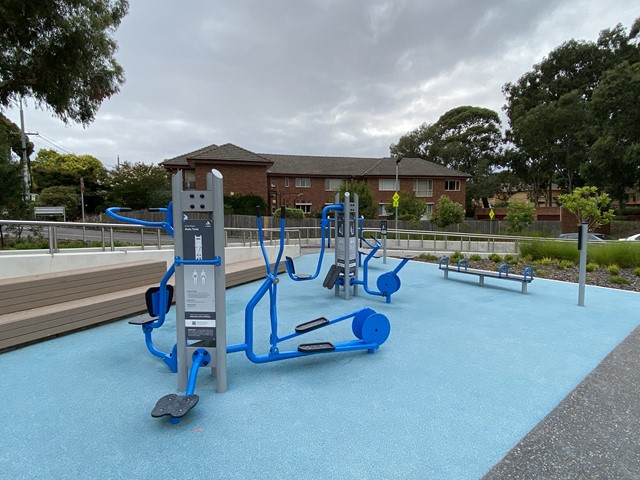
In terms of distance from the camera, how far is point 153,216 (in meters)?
24.8

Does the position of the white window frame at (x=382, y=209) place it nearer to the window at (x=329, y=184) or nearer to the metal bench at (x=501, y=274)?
the window at (x=329, y=184)

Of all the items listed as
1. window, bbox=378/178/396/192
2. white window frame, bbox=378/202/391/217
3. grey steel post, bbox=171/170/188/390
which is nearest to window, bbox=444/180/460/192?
window, bbox=378/178/396/192

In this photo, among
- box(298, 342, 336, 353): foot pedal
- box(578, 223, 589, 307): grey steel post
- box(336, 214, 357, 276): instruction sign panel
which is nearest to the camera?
box(298, 342, 336, 353): foot pedal

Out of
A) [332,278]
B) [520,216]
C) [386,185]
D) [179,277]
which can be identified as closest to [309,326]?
[179,277]

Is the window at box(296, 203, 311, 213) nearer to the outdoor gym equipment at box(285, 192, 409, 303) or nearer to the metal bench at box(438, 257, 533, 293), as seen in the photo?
the metal bench at box(438, 257, 533, 293)

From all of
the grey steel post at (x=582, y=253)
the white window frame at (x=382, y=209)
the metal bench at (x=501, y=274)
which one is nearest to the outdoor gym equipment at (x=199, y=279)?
the grey steel post at (x=582, y=253)

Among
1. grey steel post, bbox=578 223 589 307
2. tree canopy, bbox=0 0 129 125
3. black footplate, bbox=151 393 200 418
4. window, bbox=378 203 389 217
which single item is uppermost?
tree canopy, bbox=0 0 129 125

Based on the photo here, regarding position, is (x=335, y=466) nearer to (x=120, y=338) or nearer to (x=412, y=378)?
(x=412, y=378)

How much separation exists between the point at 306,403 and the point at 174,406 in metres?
0.94

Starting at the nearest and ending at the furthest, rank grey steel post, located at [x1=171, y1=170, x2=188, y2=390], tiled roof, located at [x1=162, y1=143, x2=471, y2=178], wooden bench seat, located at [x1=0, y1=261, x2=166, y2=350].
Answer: grey steel post, located at [x1=171, y1=170, x2=188, y2=390]
wooden bench seat, located at [x1=0, y1=261, x2=166, y2=350]
tiled roof, located at [x1=162, y1=143, x2=471, y2=178]

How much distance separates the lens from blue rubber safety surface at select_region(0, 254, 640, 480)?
2031 mm

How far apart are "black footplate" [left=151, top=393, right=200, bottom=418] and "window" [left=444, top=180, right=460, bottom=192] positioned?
34746 millimetres

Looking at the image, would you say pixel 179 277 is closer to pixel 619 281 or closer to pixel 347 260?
pixel 347 260

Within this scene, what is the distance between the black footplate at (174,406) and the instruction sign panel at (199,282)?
49 centimetres
